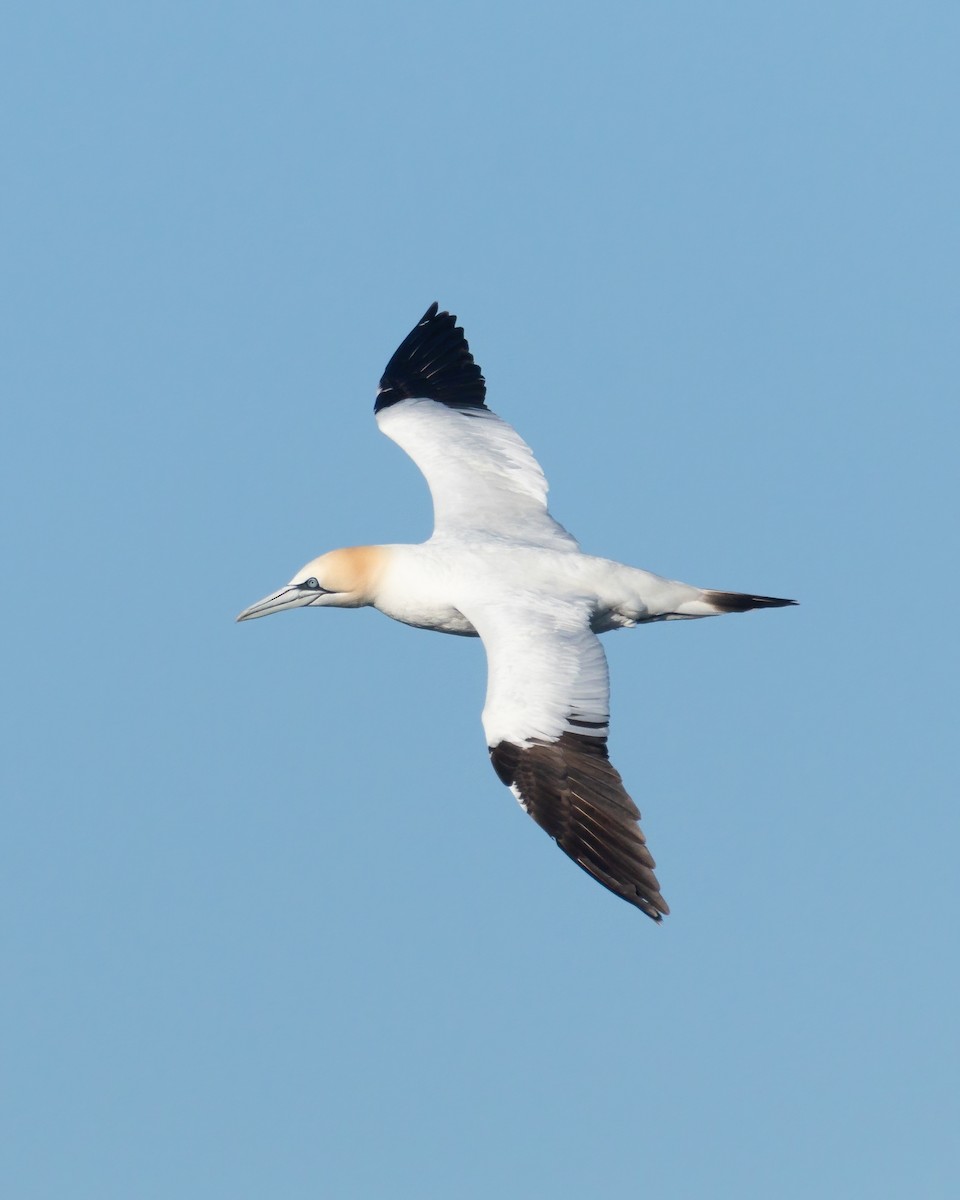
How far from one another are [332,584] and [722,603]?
303cm

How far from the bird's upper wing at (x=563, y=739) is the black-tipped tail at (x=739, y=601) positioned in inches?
69.3

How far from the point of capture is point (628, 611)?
14.6m

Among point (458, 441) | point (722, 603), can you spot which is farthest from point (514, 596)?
point (458, 441)

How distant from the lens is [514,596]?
13.9 meters

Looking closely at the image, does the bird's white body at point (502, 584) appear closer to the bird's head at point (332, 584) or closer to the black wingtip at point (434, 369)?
the bird's head at point (332, 584)

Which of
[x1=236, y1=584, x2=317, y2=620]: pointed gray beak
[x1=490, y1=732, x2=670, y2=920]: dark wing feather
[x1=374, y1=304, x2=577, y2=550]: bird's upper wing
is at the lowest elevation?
[x1=490, y1=732, x2=670, y2=920]: dark wing feather

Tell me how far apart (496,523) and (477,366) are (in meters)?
3.01

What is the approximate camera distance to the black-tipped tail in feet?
49.8

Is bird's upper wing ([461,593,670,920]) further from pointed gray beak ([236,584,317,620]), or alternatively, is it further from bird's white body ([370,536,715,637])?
pointed gray beak ([236,584,317,620])

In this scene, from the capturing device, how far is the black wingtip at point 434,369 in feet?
59.0

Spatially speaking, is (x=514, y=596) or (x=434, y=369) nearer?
(x=514, y=596)

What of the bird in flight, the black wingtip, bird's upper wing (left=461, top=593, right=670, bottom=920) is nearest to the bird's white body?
the bird in flight

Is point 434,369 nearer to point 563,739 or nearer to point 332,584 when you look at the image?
point 332,584

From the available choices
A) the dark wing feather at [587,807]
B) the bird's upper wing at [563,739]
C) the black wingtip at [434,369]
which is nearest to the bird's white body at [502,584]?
the bird's upper wing at [563,739]
